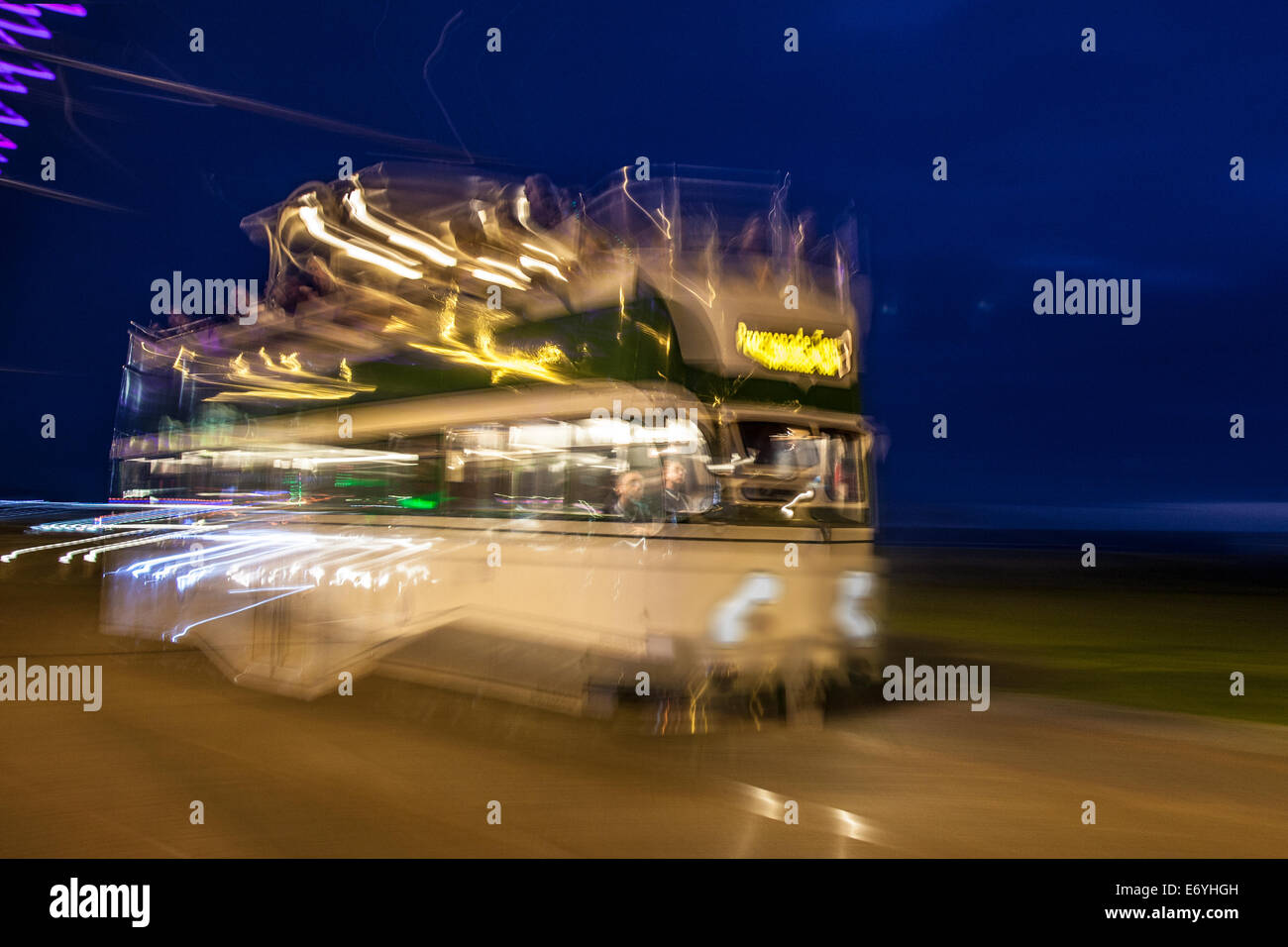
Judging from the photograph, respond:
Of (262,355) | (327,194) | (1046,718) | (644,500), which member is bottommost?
(1046,718)

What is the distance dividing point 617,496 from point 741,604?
1081 millimetres

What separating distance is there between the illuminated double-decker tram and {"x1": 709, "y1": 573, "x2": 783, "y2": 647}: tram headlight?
1cm

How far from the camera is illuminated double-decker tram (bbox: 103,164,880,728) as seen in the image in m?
6.05

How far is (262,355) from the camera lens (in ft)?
28.4

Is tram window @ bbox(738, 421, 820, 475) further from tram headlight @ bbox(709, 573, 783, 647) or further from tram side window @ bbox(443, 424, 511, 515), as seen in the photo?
tram side window @ bbox(443, 424, 511, 515)

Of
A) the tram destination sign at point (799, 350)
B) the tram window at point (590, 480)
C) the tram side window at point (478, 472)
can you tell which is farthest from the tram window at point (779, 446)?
the tram side window at point (478, 472)

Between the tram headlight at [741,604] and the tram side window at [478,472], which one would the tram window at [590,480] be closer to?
the tram side window at [478,472]

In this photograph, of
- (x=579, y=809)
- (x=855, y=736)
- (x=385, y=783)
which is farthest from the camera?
(x=855, y=736)

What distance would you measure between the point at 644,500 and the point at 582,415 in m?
0.71

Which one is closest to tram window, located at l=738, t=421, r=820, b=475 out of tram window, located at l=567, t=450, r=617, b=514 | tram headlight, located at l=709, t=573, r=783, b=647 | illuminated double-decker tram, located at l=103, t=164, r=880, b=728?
illuminated double-decker tram, located at l=103, t=164, r=880, b=728

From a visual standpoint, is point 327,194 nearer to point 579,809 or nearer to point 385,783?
point 385,783

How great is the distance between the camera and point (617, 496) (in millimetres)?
6148
